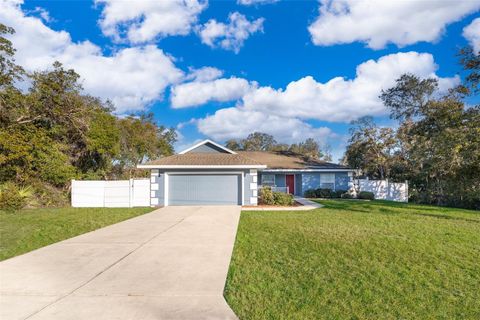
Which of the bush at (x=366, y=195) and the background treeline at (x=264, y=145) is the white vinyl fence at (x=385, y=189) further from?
the background treeline at (x=264, y=145)

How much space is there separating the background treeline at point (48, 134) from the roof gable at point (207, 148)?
18.4 feet

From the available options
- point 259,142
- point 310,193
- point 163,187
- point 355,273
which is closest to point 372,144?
point 310,193

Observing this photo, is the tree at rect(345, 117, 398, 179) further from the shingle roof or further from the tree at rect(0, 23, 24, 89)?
the tree at rect(0, 23, 24, 89)

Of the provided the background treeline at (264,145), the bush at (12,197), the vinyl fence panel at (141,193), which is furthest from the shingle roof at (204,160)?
the background treeline at (264,145)

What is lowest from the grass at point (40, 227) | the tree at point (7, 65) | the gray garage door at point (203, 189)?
the grass at point (40, 227)

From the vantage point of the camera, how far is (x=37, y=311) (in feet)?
12.4

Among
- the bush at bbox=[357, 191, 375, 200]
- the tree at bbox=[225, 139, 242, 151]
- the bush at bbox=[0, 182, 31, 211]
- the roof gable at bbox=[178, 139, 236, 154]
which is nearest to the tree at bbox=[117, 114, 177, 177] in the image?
the roof gable at bbox=[178, 139, 236, 154]

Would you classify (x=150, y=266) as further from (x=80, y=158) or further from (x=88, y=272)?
(x=80, y=158)

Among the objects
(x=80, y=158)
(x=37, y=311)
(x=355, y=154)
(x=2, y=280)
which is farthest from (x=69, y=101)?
(x=355, y=154)

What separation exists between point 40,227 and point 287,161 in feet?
61.4

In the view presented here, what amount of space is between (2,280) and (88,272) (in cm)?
125

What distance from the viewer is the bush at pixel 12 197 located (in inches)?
533

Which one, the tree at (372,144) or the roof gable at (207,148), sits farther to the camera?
the tree at (372,144)

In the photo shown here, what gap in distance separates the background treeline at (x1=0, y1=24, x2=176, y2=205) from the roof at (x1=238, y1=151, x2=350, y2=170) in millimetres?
11622
